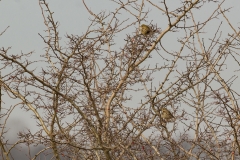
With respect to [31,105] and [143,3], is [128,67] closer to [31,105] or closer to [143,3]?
[143,3]

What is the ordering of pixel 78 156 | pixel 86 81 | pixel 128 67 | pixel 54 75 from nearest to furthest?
1. pixel 86 81
2. pixel 128 67
3. pixel 54 75
4. pixel 78 156

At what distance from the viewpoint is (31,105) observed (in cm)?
791

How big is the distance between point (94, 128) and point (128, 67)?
1.29 meters

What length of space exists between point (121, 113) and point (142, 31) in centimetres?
158

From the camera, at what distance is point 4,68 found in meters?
7.29

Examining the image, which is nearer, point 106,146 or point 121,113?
point 106,146

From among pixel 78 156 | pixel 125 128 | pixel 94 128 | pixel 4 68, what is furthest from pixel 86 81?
pixel 78 156

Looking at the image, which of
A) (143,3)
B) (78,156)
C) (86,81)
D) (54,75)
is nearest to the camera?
(86,81)

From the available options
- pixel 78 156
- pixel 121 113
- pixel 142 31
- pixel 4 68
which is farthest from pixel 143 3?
pixel 78 156

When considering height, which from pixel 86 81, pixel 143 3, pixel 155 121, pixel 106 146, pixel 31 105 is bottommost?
pixel 106 146

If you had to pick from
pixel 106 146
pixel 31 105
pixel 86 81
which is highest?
pixel 31 105

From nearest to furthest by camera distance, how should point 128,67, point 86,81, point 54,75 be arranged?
point 86,81 → point 128,67 → point 54,75

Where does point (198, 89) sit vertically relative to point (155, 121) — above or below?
above

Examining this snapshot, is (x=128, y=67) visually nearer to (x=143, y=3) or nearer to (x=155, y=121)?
(x=155, y=121)
